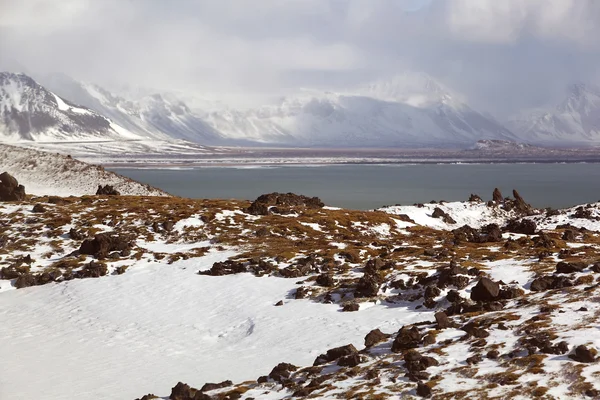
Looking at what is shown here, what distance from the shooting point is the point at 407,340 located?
20.0 m

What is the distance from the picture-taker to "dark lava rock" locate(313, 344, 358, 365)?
20094 millimetres

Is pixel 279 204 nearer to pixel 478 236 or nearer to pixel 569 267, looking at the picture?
pixel 478 236

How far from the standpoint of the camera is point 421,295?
26.0 m

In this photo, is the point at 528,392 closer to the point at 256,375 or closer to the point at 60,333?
the point at 256,375

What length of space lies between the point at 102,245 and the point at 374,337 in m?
18.8

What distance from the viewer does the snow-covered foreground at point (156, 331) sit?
2166 centimetres

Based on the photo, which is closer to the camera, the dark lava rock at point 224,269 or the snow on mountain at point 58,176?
the dark lava rock at point 224,269

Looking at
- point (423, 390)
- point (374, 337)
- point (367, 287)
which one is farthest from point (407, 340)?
point (367, 287)

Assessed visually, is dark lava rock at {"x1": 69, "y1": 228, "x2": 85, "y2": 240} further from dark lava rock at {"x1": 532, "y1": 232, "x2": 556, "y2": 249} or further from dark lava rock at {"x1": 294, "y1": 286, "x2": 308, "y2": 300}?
dark lava rock at {"x1": 532, "y1": 232, "x2": 556, "y2": 249}

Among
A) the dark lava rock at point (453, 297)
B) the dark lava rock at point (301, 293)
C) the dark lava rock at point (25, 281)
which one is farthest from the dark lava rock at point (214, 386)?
the dark lava rock at point (25, 281)

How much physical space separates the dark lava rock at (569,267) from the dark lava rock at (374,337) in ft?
25.9

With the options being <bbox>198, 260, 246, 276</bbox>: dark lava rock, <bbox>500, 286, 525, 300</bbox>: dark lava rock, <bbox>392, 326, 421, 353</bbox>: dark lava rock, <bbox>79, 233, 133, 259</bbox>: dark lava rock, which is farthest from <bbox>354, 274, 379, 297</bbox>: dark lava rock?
<bbox>79, 233, 133, 259</bbox>: dark lava rock

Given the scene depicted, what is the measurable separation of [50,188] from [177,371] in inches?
2713

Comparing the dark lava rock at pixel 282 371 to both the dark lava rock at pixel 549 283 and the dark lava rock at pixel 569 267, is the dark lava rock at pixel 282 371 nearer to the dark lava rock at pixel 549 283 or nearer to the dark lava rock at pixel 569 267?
the dark lava rock at pixel 549 283
